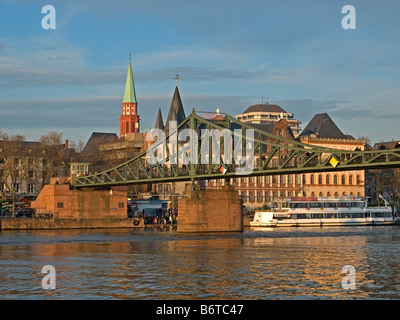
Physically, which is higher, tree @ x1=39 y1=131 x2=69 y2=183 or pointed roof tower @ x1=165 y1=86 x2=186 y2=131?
pointed roof tower @ x1=165 y1=86 x2=186 y2=131

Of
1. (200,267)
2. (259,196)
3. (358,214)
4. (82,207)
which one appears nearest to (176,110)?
(259,196)

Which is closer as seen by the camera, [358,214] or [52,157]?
[358,214]

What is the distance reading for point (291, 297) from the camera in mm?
40594

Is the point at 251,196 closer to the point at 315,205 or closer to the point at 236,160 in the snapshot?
the point at 315,205

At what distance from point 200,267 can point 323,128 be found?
11322cm

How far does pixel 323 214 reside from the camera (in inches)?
4906

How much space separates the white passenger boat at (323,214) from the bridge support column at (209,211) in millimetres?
20332

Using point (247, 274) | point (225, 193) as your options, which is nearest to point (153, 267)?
point (247, 274)

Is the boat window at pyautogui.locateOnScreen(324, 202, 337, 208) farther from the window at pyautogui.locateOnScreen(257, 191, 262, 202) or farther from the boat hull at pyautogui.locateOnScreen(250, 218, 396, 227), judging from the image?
the window at pyautogui.locateOnScreen(257, 191, 262, 202)

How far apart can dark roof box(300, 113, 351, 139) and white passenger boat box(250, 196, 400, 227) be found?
37180 millimetres

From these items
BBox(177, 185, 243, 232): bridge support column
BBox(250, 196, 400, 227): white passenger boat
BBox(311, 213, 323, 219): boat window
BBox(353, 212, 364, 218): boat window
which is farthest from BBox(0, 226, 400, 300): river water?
BBox(353, 212, 364, 218): boat window

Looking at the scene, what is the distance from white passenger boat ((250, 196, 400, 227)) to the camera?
121250 millimetres

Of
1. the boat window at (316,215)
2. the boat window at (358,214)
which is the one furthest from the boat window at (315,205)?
the boat window at (358,214)
